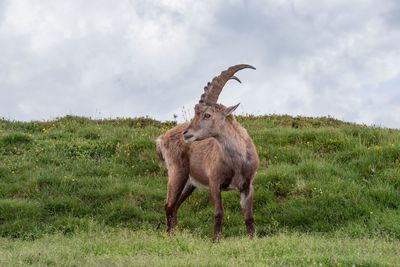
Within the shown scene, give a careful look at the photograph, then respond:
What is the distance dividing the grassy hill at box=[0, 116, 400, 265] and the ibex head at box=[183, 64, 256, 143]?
72.8 inches

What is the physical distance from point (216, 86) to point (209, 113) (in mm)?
519

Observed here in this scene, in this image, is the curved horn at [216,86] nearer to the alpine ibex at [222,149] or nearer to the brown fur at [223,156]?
the alpine ibex at [222,149]

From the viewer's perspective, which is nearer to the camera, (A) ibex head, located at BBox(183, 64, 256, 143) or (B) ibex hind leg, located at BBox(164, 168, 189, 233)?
(A) ibex head, located at BBox(183, 64, 256, 143)

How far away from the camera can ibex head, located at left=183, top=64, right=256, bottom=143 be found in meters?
11.8

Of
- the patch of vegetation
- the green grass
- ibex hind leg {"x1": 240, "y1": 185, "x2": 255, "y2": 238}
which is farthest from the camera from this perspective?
the patch of vegetation

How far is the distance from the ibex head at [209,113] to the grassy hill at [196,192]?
6.06 feet

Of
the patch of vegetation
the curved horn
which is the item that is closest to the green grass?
the patch of vegetation

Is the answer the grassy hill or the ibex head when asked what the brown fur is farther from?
the grassy hill

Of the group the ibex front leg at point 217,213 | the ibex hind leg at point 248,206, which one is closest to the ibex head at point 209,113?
the ibex front leg at point 217,213

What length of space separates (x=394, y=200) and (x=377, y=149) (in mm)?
2430

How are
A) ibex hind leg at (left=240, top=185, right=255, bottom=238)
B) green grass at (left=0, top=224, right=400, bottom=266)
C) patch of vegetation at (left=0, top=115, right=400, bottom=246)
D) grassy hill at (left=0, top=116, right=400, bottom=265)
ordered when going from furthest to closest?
patch of vegetation at (left=0, top=115, right=400, bottom=246), grassy hill at (left=0, top=116, right=400, bottom=265), ibex hind leg at (left=240, top=185, right=255, bottom=238), green grass at (left=0, top=224, right=400, bottom=266)

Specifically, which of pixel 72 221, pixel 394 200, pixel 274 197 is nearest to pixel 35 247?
pixel 72 221

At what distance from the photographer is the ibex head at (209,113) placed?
38.7 ft

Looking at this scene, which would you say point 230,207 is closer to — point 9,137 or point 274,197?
point 274,197
